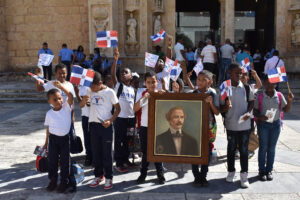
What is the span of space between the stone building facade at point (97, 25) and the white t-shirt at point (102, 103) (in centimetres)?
1055

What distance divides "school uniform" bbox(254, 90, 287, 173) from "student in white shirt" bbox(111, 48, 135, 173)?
1944mm

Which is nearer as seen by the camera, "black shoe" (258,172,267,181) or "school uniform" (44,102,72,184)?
"school uniform" (44,102,72,184)

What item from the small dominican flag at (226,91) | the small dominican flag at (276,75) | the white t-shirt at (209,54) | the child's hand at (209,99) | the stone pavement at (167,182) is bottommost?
the stone pavement at (167,182)

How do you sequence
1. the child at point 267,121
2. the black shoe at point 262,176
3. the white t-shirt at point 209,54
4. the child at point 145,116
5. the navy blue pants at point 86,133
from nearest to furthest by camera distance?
the child at point 145,116 < the child at point 267,121 < the black shoe at point 262,176 < the navy blue pants at point 86,133 < the white t-shirt at point 209,54

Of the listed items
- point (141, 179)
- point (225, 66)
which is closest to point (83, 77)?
point (141, 179)

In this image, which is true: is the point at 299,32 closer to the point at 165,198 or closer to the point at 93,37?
the point at 93,37

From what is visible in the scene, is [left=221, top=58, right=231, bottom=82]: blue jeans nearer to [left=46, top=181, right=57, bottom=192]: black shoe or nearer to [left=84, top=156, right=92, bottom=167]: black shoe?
[left=84, top=156, right=92, bottom=167]: black shoe

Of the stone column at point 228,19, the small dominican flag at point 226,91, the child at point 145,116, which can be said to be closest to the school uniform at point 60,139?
the child at point 145,116

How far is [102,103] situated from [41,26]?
13615 millimetres

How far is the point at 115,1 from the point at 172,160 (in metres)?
12.1

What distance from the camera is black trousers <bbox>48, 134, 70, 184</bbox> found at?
15.3ft

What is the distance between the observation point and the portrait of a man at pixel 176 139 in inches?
185

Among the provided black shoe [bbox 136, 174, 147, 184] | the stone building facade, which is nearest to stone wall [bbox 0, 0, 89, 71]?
the stone building facade

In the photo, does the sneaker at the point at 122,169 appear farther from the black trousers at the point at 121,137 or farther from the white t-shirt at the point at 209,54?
the white t-shirt at the point at 209,54
